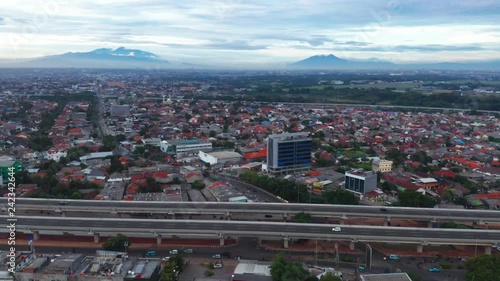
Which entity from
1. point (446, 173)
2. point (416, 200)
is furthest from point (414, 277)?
point (446, 173)

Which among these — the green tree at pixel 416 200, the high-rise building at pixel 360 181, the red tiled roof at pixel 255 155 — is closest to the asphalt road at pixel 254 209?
the green tree at pixel 416 200

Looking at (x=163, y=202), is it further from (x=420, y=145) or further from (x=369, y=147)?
(x=420, y=145)

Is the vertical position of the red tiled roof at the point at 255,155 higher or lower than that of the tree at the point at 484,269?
lower

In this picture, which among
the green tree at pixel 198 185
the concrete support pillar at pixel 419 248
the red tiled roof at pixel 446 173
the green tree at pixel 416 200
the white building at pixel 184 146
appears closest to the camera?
the concrete support pillar at pixel 419 248

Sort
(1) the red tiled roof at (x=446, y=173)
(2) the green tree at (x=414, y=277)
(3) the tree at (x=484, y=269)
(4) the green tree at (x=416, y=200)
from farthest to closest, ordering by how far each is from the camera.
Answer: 1. (1) the red tiled roof at (x=446, y=173)
2. (4) the green tree at (x=416, y=200)
3. (2) the green tree at (x=414, y=277)
4. (3) the tree at (x=484, y=269)

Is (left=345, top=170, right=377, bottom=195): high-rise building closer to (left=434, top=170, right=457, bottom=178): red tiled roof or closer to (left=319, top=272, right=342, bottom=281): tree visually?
(left=434, top=170, right=457, bottom=178): red tiled roof

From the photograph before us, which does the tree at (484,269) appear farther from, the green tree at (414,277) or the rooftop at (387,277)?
the rooftop at (387,277)
